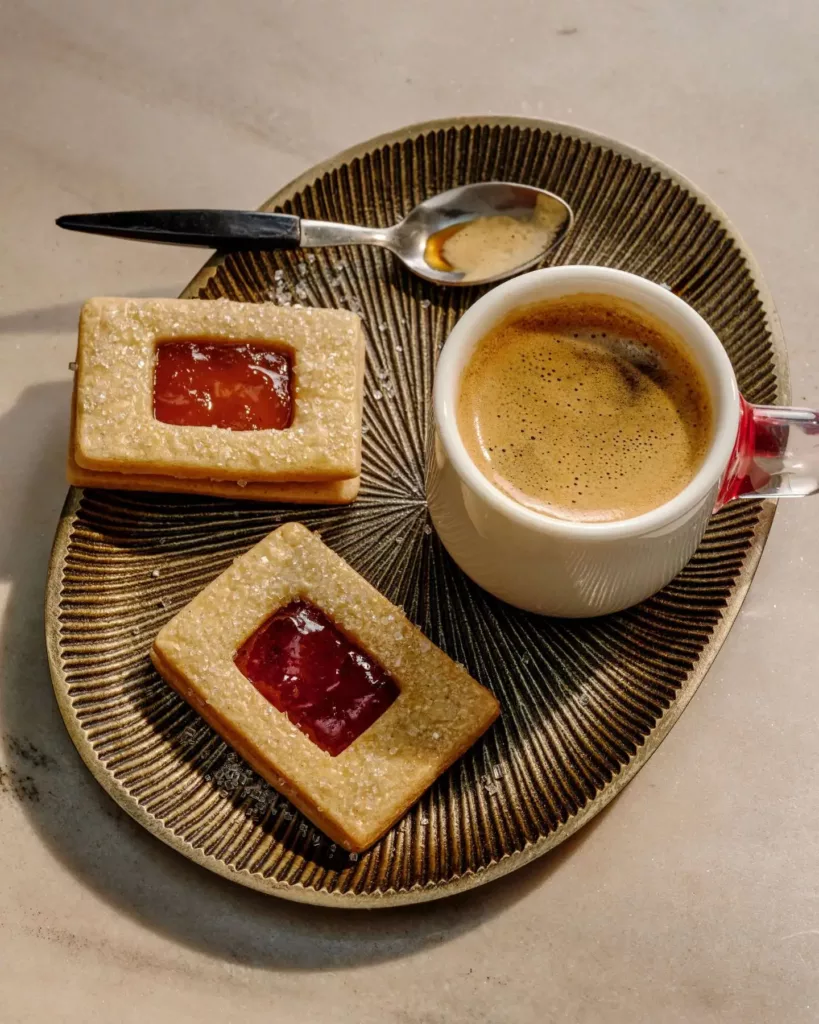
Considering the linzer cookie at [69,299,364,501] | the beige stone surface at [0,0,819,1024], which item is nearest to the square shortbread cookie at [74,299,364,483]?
the linzer cookie at [69,299,364,501]

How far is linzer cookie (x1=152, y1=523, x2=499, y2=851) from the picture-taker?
1.10 meters

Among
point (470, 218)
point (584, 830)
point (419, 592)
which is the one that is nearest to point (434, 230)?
point (470, 218)

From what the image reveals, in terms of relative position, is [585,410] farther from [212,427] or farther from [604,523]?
[212,427]

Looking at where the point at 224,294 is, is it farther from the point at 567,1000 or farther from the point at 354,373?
the point at 567,1000

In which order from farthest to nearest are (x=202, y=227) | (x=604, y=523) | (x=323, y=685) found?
(x=202, y=227)
(x=323, y=685)
(x=604, y=523)

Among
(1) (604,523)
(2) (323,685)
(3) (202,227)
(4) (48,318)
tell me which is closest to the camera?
(1) (604,523)

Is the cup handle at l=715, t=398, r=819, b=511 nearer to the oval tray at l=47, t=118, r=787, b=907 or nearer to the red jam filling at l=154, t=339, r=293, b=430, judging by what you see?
the oval tray at l=47, t=118, r=787, b=907

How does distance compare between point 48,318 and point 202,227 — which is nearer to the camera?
point 202,227

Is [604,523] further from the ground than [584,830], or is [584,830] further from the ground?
[604,523]

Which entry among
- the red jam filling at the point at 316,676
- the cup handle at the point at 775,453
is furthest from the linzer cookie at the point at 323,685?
the cup handle at the point at 775,453

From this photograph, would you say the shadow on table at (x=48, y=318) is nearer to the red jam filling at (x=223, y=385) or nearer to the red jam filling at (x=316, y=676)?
the red jam filling at (x=223, y=385)

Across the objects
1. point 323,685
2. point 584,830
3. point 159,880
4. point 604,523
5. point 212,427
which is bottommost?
point 159,880

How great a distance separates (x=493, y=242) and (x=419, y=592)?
42 centimetres

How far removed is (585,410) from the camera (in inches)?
42.8
